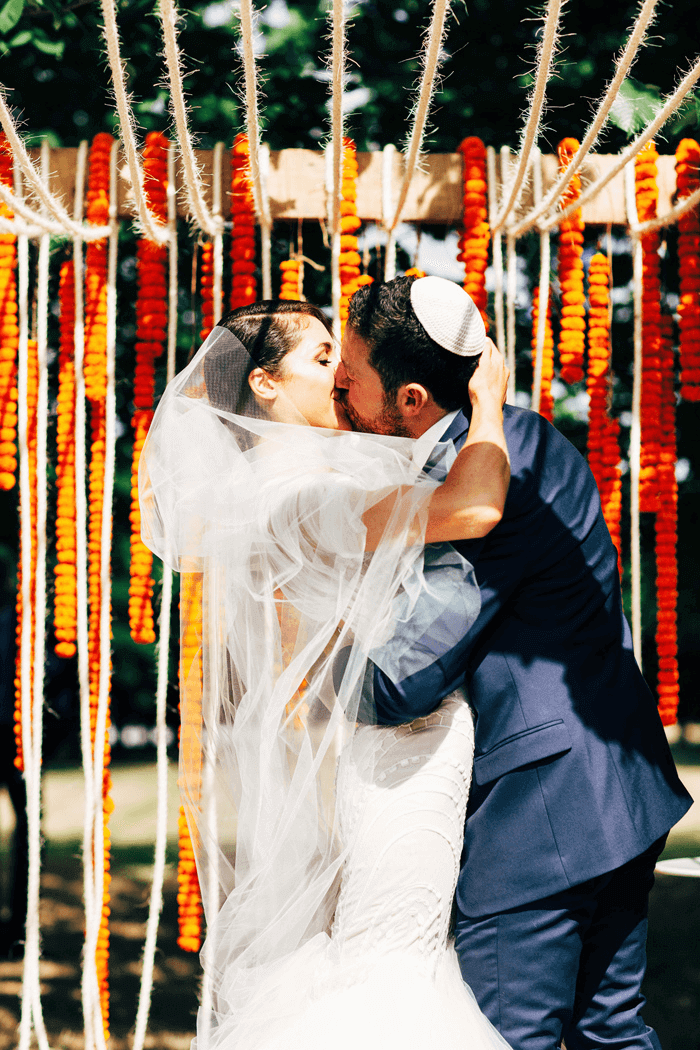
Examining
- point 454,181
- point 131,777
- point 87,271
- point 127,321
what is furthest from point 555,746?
point 131,777

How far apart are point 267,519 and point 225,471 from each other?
134 mm

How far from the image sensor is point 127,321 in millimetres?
3092

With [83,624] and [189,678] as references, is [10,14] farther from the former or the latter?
[189,678]

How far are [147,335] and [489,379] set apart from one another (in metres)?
1.11

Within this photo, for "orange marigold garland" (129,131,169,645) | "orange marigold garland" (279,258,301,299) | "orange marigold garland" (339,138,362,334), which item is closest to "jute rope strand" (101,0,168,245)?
"orange marigold garland" (129,131,169,645)

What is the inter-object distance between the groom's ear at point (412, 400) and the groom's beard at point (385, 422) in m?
0.01

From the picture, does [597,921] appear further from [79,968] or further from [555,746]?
[79,968]

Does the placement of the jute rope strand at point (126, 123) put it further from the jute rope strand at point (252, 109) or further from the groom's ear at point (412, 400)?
the groom's ear at point (412, 400)

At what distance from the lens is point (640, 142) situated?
5.84 ft

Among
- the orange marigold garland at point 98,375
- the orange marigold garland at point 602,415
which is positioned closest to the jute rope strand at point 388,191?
the orange marigold garland at point 602,415

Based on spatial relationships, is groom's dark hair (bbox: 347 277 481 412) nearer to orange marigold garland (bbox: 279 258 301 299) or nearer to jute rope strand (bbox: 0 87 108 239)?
orange marigold garland (bbox: 279 258 301 299)

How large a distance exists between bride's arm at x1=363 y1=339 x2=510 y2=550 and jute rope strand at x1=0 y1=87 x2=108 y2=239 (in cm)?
108

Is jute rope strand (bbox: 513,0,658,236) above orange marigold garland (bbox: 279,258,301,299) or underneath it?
above

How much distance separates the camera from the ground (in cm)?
317
